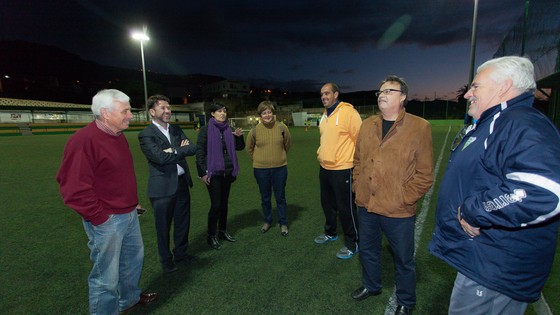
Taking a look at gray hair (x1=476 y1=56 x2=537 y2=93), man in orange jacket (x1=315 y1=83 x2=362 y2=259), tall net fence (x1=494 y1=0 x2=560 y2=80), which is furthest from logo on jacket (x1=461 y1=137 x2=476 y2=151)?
tall net fence (x1=494 y1=0 x2=560 y2=80)

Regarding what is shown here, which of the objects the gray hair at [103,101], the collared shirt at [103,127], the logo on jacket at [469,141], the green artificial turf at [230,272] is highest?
the gray hair at [103,101]

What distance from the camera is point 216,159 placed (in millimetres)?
3848

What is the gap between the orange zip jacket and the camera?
360 centimetres

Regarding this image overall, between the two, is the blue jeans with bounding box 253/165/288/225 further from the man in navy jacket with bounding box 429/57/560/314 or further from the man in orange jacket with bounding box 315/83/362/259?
the man in navy jacket with bounding box 429/57/560/314

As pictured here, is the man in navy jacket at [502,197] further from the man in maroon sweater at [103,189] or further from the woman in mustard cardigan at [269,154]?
the woman in mustard cardigan at [269,154]

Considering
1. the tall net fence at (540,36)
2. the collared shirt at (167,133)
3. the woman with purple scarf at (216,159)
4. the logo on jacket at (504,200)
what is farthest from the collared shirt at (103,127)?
the tall net fence at (540,36)

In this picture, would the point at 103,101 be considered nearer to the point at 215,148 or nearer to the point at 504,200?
the point at 215,148

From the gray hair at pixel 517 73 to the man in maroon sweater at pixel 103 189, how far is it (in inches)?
99.1

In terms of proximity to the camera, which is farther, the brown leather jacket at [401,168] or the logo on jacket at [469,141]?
the brown leather jacket at [401,168]

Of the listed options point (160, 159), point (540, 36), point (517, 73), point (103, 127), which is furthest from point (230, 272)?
point (540, 36)

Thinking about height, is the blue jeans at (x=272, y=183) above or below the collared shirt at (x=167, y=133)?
below

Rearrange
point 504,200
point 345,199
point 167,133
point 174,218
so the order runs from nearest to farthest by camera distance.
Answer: point 504,200 → point 167,133 → point 174,218 → point 345,199

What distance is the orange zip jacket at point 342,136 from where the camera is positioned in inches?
142

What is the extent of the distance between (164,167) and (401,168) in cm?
243
